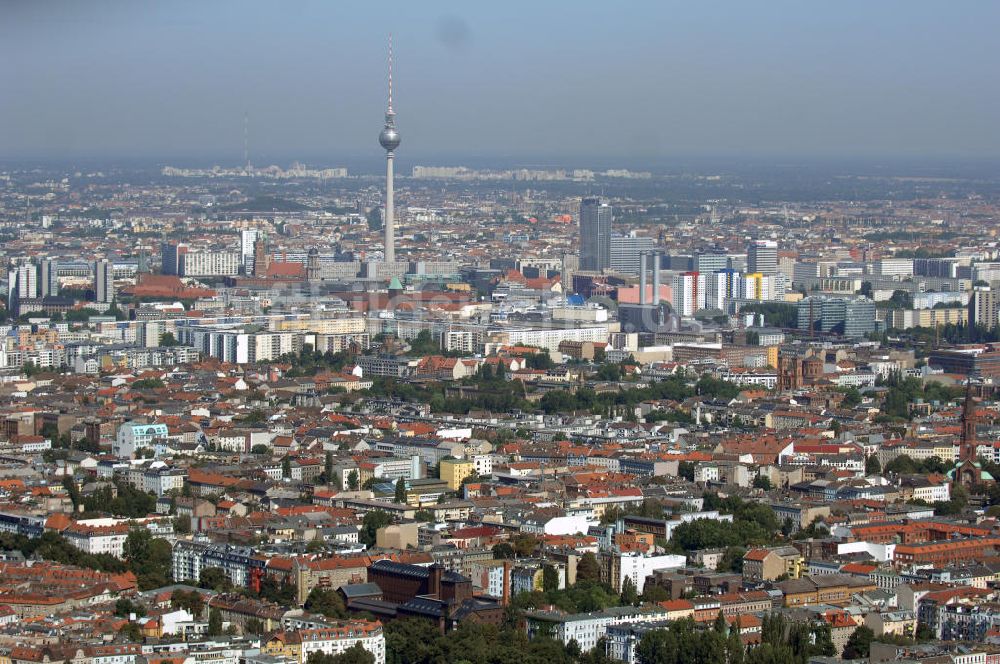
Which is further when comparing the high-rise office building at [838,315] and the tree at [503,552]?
the high-rise office building at [838,315]

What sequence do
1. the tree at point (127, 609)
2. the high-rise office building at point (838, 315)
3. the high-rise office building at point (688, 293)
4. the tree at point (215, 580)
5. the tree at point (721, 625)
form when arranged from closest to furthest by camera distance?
the tree at point (721, 625) → the tree at point (127, 609) → the tree at point (215, 580) → the high-rise office building at point (838, 315) → the high-rise office building at point (688, 293)

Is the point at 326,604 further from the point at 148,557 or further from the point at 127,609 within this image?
the point at 148,557

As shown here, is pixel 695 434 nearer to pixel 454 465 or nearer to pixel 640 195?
pixel 454 465

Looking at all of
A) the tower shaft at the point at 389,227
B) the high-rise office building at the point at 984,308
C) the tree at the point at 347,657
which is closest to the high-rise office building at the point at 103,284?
the tower shaft at the point at 389,227

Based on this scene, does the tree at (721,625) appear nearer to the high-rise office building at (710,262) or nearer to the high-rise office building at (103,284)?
the high-rise office building at (103,284)

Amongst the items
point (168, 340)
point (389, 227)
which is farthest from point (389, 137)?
point (168, 340)

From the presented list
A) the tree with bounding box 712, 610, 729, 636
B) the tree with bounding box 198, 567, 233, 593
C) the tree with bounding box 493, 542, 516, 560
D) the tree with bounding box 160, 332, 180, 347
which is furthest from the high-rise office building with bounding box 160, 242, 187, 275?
the tree with bounding box 712, 610, 729, 636
